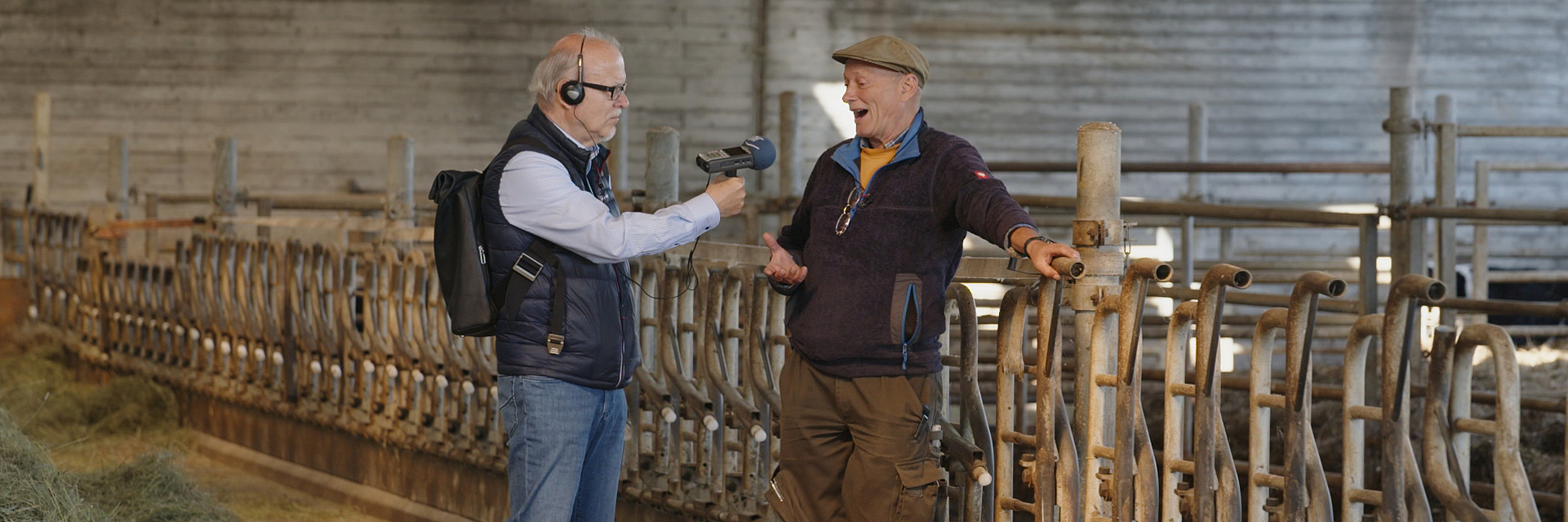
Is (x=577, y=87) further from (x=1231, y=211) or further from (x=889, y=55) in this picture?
(x=1231, y=211)

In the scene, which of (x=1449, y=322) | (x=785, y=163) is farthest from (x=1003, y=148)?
(x=1449, y=322)

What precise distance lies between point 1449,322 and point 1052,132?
7.20 meters

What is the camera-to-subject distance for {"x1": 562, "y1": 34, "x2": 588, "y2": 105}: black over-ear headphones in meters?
2.70

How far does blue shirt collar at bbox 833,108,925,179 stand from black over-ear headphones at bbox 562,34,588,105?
0.50 meters

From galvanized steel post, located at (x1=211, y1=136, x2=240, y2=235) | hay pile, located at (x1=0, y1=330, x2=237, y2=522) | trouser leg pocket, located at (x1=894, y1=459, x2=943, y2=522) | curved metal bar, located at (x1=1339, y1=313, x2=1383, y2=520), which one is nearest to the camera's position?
curved metal bar, located at (x1=1339, y1=313, x2=1383, y2=520)

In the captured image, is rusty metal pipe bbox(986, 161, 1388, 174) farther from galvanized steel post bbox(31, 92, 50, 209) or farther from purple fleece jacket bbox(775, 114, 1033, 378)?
galvanized steel post bbox(31, 92, 50, 209)

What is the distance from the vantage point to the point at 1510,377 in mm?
2131

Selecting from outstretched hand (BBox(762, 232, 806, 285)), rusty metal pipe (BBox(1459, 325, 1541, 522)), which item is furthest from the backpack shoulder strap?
rusty metal pipe (BBox(1459, 325, 1541, 522))

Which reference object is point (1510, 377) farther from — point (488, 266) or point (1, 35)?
point (1, 35)

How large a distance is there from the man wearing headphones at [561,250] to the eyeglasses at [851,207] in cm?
20

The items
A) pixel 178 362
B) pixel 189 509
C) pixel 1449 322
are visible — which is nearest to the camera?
pixel 189 509

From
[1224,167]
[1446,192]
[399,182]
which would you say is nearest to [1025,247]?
[1446,192]

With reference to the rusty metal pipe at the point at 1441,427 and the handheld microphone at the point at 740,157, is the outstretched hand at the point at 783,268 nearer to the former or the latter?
the handheld microphone at the point at 740,157

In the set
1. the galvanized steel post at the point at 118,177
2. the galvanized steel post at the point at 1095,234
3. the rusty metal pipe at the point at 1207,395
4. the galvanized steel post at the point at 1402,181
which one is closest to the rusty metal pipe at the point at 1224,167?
the galvanized steel post at the point at 1402,181
